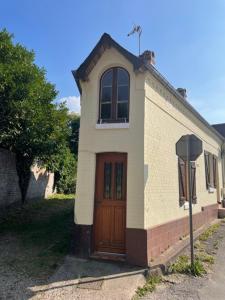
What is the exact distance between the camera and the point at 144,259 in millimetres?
7164

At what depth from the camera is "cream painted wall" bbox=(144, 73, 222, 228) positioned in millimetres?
8109

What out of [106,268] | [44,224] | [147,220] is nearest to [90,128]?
[147,220]

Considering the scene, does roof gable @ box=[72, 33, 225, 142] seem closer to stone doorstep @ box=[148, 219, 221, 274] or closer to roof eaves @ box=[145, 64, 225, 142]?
roof eaves @ box=[145, 64, 225, 142]

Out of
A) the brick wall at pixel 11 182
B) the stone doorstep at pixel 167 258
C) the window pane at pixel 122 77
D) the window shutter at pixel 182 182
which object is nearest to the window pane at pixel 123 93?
the window pane at pixel 122 77

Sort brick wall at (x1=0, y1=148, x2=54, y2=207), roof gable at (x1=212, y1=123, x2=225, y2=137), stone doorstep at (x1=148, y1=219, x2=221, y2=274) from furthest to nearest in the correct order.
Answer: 1. roof gable at (x1=212, y1=123, x2=225, y2=137)
2. brick wall at (x1=0, y1=148, x2=54, y2=207)
3. stone doorstep at (x1=148, y1=219, x2=221, y2=274)

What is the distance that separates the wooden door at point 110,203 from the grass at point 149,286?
46.1 inches

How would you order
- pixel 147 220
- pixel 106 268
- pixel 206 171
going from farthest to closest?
1. pixel 206 171
2. pixel 147 220
3. pixel 106 268

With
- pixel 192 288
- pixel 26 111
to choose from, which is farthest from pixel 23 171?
pixel 192 288

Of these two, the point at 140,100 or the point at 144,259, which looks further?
the point at 140,100

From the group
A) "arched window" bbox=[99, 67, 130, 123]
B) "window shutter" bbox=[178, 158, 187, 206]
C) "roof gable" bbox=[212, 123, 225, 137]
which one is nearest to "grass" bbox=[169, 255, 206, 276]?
"window shutter" bbox=[178, 158, 187, 206]

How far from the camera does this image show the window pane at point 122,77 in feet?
27.5

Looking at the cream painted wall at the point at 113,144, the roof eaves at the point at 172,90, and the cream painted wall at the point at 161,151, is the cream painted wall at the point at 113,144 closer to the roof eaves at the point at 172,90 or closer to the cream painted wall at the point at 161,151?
the cream painted wall at the point at 161,151

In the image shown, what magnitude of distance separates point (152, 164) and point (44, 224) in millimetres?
4983

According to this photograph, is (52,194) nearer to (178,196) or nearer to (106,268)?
(178,196)
